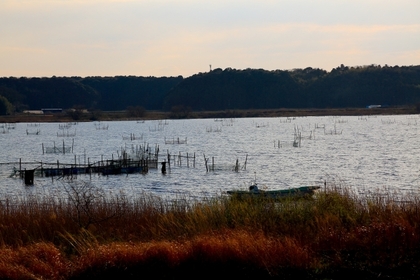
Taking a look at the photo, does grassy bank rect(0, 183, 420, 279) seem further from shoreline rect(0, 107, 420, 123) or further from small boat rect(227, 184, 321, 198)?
shoreline rect(0, 107, 420, 123)

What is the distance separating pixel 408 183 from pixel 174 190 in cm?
1316

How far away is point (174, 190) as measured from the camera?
1406 inches

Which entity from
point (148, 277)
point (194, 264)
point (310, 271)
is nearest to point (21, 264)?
point (148, 277)

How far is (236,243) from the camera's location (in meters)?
12.8

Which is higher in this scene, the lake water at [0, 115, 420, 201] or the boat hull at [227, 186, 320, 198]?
the boat hull at [227, 186, 320, 198]

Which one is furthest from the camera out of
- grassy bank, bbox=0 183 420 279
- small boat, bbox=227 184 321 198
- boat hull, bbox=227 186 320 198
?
small boat, bbox=227 184 321 198

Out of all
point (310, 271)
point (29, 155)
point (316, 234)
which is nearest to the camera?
point (310, 271)

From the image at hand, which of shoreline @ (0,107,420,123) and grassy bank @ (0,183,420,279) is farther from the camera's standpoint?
shoreline @ (0,107,420,123)

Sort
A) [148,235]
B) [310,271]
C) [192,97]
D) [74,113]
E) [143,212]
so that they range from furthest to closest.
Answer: [192,97] < [74,113] < [143,212] < [148,235] < [310,271]

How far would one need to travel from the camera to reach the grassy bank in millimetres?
12352

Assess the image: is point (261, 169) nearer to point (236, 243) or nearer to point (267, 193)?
point (267, 193)

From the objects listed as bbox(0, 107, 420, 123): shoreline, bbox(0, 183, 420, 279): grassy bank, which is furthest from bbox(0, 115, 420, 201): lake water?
bbox(0, 107, 420, 123): shoreline

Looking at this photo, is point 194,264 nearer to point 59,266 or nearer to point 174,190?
point 59,266

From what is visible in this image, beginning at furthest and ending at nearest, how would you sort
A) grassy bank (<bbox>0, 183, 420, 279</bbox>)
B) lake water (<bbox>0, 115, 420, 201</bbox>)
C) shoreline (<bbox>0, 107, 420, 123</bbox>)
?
1. shoreline (<bbox>0, 107, 420, 123</bbox>)
2. lake water (<bbox>0, 115, 420, 201</bbox>)
3. grassy bank (<bbox>0, 183, 420, 279</bbox>)
